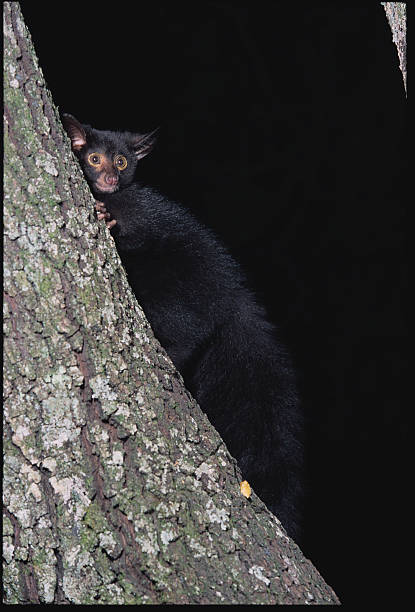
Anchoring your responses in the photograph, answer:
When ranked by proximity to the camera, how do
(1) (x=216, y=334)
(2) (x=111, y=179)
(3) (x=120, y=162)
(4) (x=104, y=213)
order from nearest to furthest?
(4) (x=104, y=213)
(1) (x=216, y=334)
(2) (x=111, y=179)
(3) (x=120, y=162)

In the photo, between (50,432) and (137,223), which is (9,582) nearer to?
(50,432)

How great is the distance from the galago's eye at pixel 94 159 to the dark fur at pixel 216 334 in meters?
0.13

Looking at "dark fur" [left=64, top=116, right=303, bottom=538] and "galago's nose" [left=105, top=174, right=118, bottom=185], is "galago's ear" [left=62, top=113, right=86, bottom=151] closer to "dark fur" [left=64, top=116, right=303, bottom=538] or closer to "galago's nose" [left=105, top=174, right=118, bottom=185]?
"dark fur" [left=64, top=116, right=303, bottom=538]

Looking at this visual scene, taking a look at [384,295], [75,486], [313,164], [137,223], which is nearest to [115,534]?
[75,486]

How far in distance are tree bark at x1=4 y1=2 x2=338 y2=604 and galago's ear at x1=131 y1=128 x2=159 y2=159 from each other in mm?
1816

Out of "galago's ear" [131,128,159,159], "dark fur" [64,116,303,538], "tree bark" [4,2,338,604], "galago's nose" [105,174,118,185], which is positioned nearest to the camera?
"tree bark" [4,2,338,604]

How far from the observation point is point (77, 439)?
130 centimetres

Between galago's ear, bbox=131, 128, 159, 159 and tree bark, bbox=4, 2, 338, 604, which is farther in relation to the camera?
galago's ear, bbox=131, 128, 159, 159

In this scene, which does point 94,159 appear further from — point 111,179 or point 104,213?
point 104,213

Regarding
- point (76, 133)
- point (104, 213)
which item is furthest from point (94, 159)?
point (104, 213)

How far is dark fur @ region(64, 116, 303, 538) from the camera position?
253 cm

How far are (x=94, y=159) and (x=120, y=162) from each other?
0.14 m

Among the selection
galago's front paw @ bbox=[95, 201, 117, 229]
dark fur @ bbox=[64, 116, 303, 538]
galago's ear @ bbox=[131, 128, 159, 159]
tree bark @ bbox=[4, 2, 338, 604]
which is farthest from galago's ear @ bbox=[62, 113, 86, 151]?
tree bark @ bbox=[4, 2, 338, 604]

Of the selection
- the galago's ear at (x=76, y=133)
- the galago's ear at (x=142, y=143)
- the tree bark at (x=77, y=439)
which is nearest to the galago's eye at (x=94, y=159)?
the galago's ear at (x=76, y=133)
